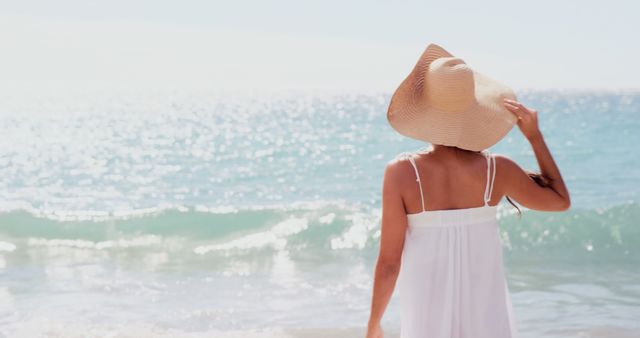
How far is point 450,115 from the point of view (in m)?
2.89

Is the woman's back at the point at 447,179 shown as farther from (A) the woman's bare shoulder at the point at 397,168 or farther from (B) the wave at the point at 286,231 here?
(B) the wave at the point at 286,231

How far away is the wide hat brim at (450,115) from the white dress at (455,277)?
0.35 ft

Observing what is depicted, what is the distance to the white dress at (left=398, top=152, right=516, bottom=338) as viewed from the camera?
117 inches

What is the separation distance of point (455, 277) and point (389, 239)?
257 mm

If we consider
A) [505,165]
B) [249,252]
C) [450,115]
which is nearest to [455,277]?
[505,165]

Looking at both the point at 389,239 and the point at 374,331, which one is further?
the point at 374,331

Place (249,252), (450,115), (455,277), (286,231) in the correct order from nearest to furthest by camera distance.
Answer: (450,115) → (455,277) → (249,252) → (286,231)

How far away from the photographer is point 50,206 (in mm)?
17125

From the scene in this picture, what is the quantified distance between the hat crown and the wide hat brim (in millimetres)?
18

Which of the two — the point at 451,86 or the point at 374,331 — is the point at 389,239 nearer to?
the point at 374,331

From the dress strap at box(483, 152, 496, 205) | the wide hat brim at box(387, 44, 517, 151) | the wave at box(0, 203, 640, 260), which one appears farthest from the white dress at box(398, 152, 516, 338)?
the wave at box(0, 203, 640, 260)

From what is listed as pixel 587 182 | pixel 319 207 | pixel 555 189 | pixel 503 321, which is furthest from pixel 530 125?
pixel 587 182

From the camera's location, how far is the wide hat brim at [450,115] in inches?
113

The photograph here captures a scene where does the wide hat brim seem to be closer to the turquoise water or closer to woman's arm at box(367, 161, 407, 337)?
woman's arm at box(367, 161, 407, 337)
